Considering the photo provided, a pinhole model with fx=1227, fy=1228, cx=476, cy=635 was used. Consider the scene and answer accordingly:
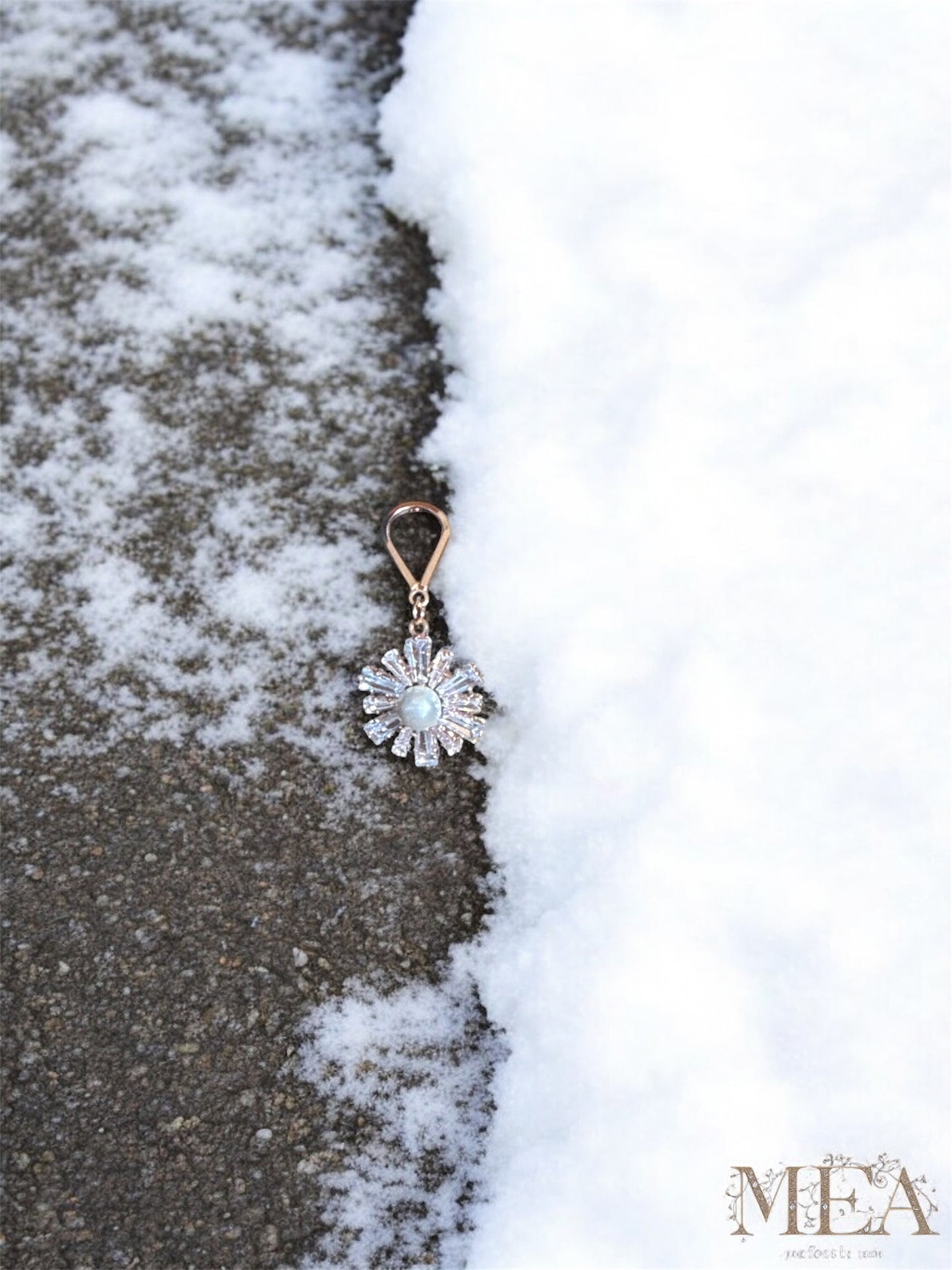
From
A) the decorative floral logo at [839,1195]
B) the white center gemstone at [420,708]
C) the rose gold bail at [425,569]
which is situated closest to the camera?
the decorative floral logo at [839,1195]

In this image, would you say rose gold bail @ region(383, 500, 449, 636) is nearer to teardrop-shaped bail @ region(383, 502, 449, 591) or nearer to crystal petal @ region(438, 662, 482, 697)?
teardrop-shaped bail @ region(383, 502, 449, 591)

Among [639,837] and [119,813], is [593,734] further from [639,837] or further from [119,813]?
A: [119,813]

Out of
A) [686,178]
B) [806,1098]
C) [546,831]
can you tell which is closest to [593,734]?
[546,831]

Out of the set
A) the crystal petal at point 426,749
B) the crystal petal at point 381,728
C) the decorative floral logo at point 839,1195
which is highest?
the crystal petal at point 381,728

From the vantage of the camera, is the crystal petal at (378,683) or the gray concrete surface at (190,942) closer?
the gray concrete surface at (190,942)

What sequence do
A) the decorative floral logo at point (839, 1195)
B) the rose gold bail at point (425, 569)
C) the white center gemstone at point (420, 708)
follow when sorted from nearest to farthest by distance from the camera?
1. the decorative floral logo at point (839, 1195)
2. the white center gemstone at point (420, 708)
3. the rose gold bail at point (425, 569)

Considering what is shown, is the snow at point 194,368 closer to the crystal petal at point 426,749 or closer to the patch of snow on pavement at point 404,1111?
the crystal petal at point 426,749

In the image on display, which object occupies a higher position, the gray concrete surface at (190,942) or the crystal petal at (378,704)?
the crystal petal at (378,704)

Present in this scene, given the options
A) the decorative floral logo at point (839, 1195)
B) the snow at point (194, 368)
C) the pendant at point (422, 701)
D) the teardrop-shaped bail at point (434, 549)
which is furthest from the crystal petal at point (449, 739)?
the decorative floral logo at point (839, 1195)

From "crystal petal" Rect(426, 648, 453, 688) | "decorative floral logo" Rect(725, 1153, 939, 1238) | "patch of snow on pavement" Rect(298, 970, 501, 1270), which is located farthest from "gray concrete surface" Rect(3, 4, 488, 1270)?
"decorative floral logo" Rect(725, 1153, 939, 1238)
